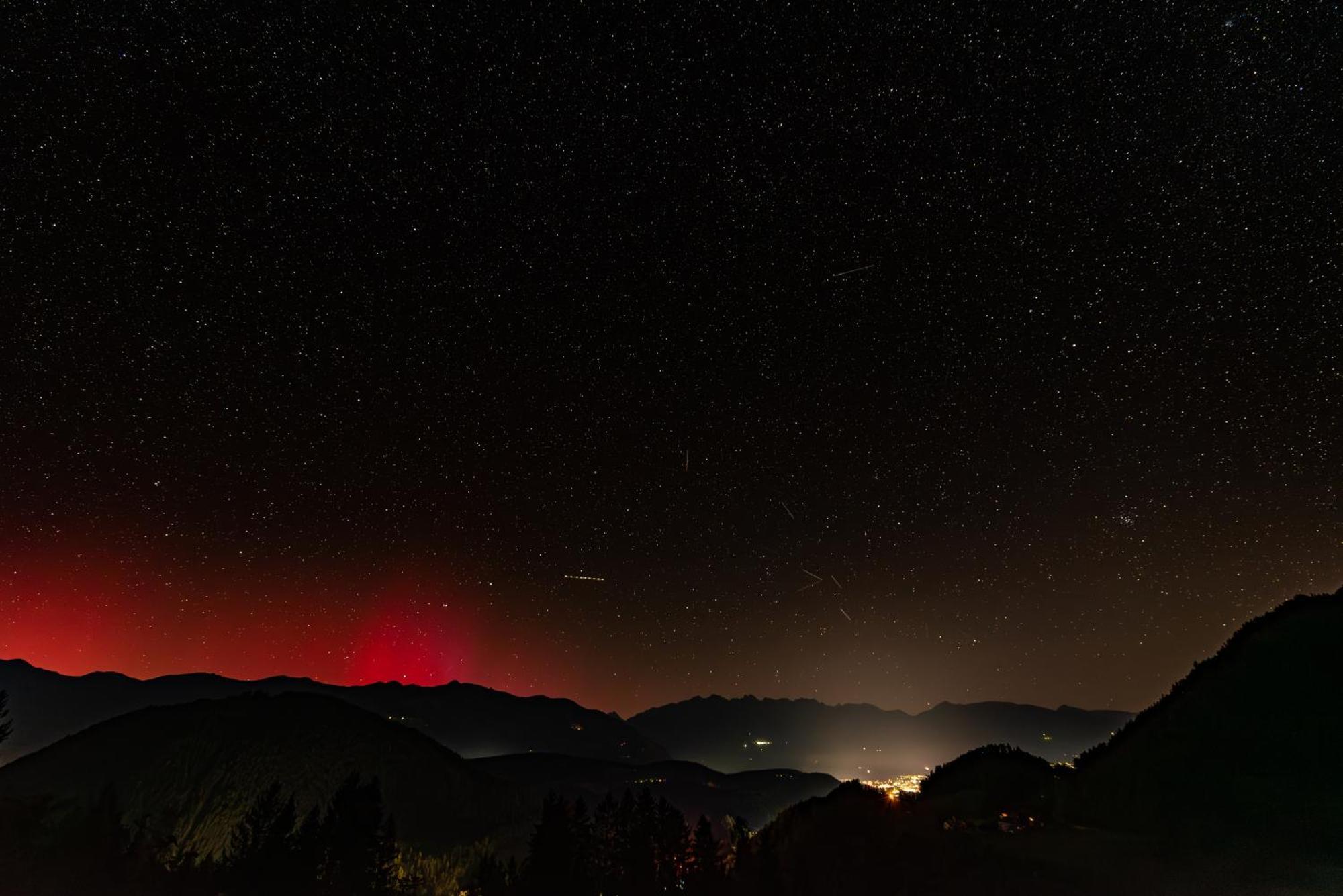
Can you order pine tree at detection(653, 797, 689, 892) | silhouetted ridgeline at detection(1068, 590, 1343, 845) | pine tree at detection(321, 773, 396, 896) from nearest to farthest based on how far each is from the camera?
silhouetted ridgeline at detection(1068, 590, 1343, 845) → pine tree at detection(321, 773, 396, 896) → pine tree at detection(653, 797, 689, 892)

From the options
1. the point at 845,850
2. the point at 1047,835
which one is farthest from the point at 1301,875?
the point at 845,850

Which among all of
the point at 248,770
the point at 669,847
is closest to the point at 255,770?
the point at 248,770

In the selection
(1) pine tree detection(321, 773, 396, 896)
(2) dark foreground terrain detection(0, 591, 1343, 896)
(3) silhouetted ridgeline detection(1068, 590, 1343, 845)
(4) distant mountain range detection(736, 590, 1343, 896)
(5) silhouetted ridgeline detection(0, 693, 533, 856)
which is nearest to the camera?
(4) distant mountain range detection(736, 590, 1343, 896)

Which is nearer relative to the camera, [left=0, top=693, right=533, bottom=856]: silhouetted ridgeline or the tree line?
the tree line

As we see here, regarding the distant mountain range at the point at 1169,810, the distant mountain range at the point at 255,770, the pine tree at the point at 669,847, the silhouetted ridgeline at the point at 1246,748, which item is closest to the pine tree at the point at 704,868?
the distant mountain range at the point at 1169,810

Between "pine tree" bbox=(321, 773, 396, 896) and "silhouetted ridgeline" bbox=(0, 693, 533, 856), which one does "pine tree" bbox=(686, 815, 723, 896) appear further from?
"silhouetted ridgeline" bbox=(0, 693, 533, 856)

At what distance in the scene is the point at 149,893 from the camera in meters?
71.9

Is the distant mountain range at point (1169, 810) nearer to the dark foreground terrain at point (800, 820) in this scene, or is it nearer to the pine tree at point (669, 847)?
the dark foreground terrain at point (800, 820)

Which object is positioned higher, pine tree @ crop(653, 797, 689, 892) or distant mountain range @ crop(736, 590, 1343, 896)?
distant mountain range @ crop(736, 590, 1343, 896)

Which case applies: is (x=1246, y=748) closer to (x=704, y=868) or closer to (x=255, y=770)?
(x=704, y=868)

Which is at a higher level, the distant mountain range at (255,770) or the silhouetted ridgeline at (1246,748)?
the silhouetted ridgeline at (1246,748)

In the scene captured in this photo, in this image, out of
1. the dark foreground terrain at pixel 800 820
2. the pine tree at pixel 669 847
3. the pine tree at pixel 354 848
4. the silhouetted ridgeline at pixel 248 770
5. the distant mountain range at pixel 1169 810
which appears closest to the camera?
the distant mountain range at pixel 1169 810

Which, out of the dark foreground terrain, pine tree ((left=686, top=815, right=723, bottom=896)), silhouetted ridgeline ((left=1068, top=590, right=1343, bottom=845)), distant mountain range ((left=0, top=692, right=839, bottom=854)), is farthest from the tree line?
distant mountain range ((left=0, top=692, right=839, bottom=854))

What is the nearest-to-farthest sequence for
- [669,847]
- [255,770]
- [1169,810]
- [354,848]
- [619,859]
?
[1169,810], [354,848], [619,859], [669,847], [255,770]
